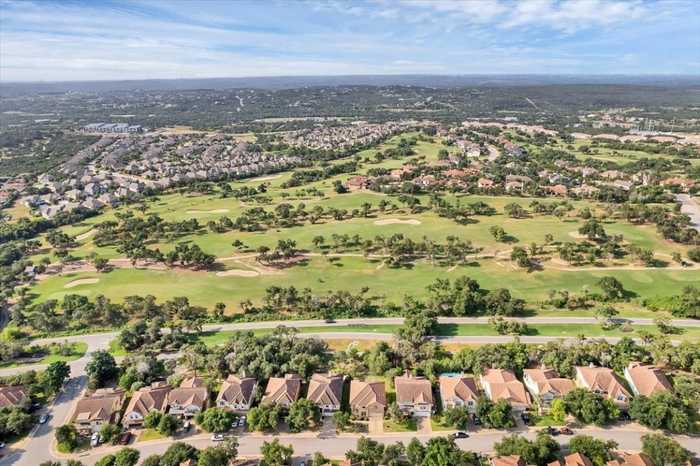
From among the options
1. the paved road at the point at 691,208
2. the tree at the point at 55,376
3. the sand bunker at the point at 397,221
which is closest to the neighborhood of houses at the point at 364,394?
the tree at the point at 55,376

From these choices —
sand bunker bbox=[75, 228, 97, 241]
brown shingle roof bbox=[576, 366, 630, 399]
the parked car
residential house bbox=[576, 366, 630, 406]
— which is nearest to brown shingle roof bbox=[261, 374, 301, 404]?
the parked car

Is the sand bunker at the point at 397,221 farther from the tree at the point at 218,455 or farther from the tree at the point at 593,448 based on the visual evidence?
the tree at the point at 218,455

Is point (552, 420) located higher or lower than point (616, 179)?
lower

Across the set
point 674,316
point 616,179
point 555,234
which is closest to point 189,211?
point 555,234

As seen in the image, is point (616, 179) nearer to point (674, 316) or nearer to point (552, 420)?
point (674, 316)

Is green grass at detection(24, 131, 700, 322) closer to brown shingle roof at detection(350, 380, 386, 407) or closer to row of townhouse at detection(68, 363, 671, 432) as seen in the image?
row of townhouse at detection(68, 363, 671, 432)

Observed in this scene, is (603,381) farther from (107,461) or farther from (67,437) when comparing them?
(67,437)

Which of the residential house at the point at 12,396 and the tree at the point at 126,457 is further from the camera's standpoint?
the residential house at the point at 12,396
